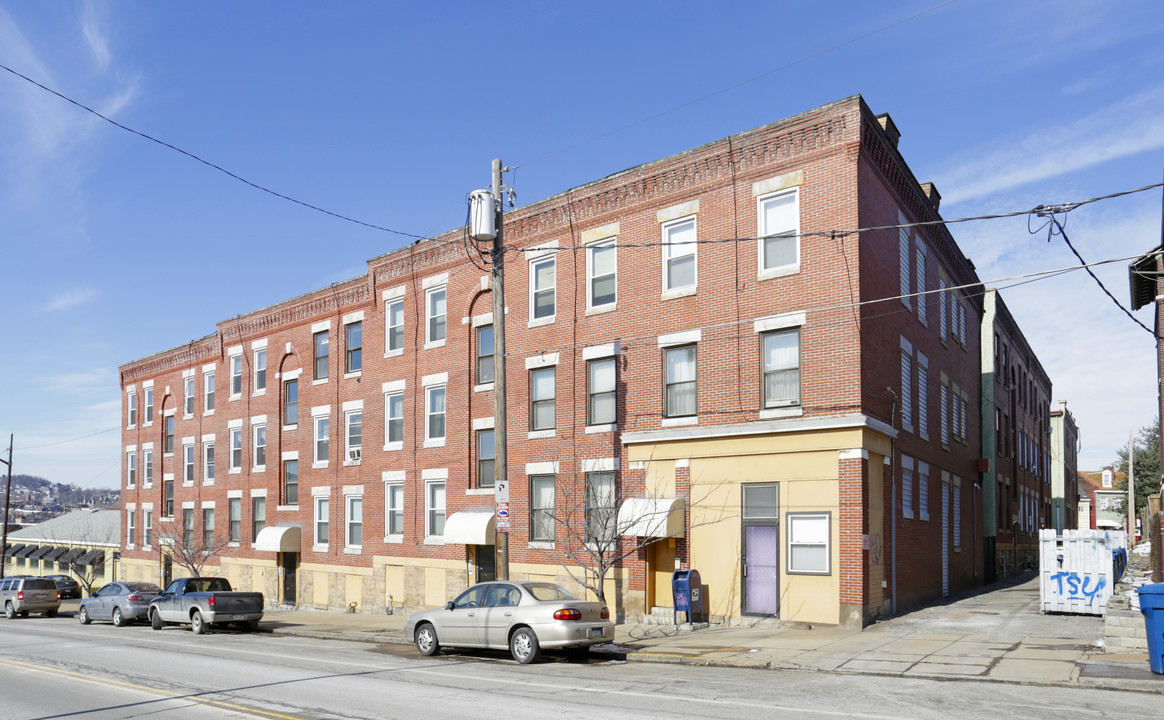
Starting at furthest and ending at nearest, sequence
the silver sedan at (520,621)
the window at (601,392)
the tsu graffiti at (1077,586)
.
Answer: the window at (601,392), the tsu graffiti at (1077,586), the silver sedan at (520,621)

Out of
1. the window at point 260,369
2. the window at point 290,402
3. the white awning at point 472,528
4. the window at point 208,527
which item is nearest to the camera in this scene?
the white awning at point 472,528

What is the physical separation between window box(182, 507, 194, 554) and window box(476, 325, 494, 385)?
17431mm

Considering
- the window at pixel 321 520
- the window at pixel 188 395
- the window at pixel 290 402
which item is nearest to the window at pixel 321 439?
the window at pixel 321 520

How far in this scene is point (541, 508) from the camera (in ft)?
86.1

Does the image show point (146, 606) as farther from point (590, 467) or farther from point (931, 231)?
point (931, 231)

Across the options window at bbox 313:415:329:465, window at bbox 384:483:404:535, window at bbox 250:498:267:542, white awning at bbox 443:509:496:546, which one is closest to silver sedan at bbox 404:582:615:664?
white awning at bbox 443:509:496:546

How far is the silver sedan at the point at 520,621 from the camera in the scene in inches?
643

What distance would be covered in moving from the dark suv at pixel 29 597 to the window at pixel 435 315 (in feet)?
65.2

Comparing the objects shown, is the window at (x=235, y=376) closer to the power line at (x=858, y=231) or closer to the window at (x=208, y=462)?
the window at (x=208, y=462)

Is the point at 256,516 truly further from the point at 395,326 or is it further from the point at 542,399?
the point at 542,399

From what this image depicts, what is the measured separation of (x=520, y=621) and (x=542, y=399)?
10.4 meters

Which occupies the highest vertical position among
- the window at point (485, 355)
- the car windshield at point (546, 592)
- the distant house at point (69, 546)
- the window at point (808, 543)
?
the window at point (485, 355)

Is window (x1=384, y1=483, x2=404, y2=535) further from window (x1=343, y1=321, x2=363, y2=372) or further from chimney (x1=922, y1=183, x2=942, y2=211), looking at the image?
chimney (x1=922, y1=183, x2=942, y2=211)

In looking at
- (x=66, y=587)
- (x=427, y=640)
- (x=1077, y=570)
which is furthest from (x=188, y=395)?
(x=1077, y=570)
